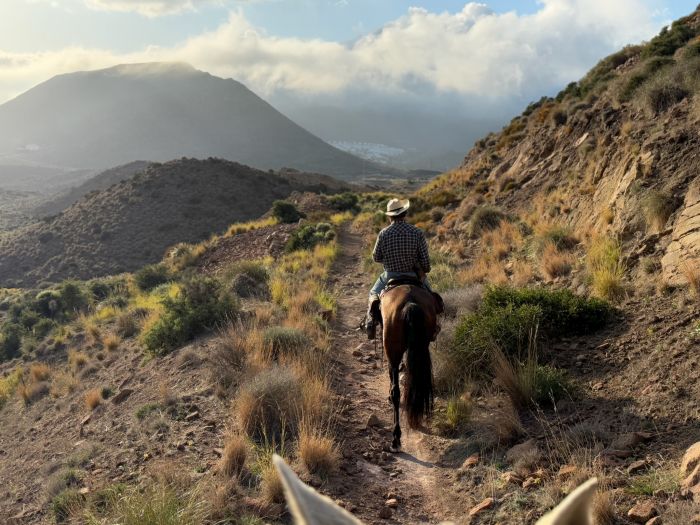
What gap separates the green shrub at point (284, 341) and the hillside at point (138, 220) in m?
28.6

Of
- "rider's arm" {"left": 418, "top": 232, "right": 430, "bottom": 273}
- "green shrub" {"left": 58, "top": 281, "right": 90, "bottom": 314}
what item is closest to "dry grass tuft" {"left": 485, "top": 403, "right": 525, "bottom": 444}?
"rider's arm" {"left": 418, "top": 232, "right": 430, "bottom": 273}

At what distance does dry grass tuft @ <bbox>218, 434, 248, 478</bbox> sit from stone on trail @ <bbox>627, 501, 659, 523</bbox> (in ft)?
10.9

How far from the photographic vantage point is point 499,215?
1548cm

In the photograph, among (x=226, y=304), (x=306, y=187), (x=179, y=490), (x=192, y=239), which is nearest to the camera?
(x=179, y=490)

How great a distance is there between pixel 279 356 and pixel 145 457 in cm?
231

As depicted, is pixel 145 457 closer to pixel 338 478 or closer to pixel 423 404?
pixel 338 478

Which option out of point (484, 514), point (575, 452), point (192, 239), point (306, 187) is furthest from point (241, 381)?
point (306, 187)

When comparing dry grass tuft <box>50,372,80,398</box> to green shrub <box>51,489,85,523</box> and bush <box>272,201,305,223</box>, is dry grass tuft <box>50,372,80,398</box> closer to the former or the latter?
green shrub <box>51,489,85,523</box>

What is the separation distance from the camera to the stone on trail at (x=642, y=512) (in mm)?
3418

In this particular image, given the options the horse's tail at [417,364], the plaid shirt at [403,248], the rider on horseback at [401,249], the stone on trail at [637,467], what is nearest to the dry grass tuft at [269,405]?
the horse's tail at [417,364]

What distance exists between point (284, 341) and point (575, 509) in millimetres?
7272

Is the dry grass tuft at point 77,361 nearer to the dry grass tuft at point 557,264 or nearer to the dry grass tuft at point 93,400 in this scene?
the dry grass tuft at point 93,400

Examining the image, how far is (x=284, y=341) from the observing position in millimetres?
8023

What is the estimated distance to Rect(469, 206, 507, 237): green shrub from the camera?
15.3 m
